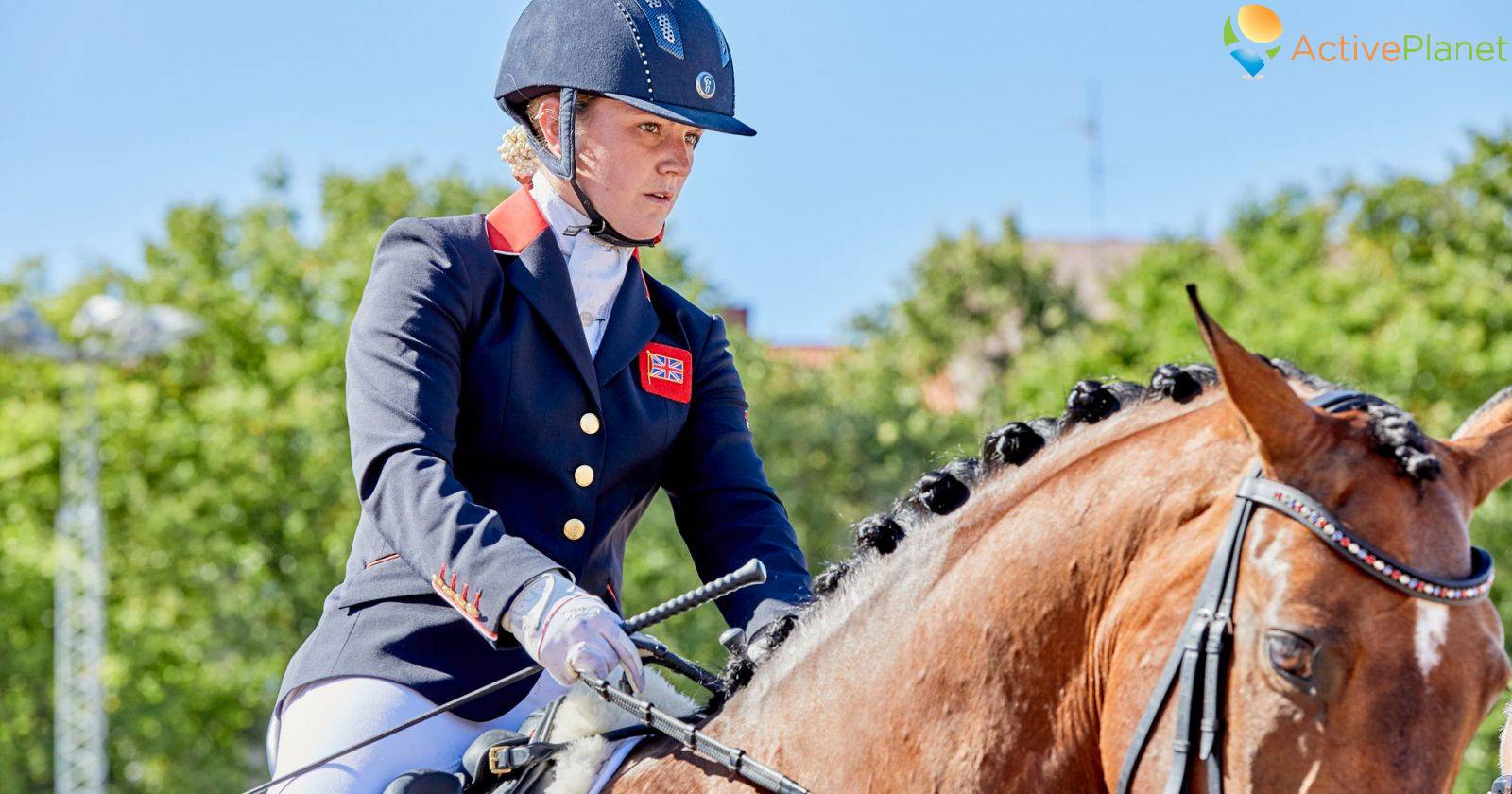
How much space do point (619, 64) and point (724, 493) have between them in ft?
3.43

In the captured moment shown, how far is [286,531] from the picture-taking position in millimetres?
28828

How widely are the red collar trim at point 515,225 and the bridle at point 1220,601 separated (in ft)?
5.94

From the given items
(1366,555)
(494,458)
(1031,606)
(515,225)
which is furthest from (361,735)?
(1366,555)

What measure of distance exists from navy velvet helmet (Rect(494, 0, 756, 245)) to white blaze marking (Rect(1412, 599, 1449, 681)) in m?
1.89

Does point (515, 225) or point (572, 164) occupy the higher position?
point (572, 164)

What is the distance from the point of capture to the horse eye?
2449 millimetres

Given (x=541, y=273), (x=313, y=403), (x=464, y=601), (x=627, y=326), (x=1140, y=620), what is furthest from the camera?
(x=313, y=403)

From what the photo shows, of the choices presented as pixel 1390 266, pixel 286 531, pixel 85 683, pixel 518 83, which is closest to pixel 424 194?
pixel 286 531

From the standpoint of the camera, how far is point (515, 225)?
381 cm

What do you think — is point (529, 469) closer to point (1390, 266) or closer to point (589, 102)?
point (589, 102)

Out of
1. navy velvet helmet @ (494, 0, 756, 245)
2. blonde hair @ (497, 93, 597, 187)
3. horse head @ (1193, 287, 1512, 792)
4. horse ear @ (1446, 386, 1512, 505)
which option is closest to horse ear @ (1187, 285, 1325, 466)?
horse head @ (1193, 287, 1512, 792)

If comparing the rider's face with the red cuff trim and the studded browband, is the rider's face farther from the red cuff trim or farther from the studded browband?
the studded browband

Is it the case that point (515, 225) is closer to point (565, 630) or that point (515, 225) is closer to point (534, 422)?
point (534, 422)

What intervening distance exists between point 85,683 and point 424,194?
12.4 meters
